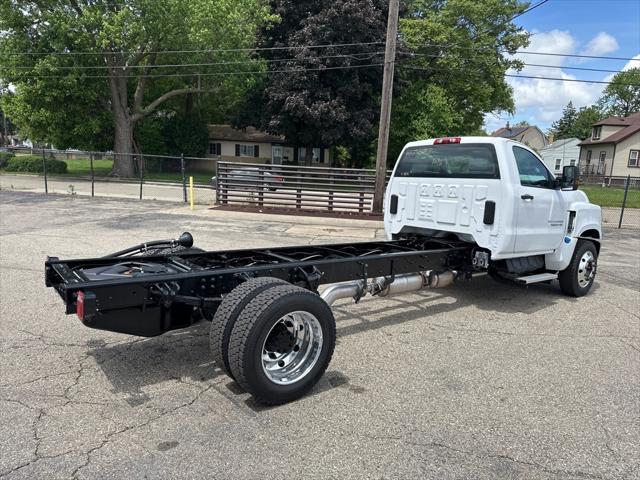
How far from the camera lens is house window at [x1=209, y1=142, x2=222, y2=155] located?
2073 inches

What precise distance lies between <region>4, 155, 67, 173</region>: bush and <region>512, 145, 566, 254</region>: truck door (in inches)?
1373

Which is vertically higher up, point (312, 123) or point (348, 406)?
point (312, 123)

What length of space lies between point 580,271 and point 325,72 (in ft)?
91.2

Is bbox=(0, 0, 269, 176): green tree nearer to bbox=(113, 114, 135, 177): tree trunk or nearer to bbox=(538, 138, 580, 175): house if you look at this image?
bbox=(113, 114, 135, 177): tree trunk

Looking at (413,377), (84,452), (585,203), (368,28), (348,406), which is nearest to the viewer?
(84,452)

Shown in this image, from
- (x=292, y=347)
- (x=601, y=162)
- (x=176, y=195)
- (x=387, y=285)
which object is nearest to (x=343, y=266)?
(x=387, y=285)

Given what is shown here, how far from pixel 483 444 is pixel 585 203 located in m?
5.34

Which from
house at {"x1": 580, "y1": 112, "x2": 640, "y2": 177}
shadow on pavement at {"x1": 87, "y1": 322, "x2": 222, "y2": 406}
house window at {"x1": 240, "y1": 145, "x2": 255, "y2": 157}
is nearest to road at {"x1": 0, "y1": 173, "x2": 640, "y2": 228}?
shadow on pavement at {"x1": 87, "y1": 322, "x2": 222, "y2": 406}

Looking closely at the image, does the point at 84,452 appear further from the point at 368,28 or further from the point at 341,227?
the point at 368,28

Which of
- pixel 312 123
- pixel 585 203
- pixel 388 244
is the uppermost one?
pixel 312 123

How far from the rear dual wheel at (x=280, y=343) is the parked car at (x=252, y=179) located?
1418cm

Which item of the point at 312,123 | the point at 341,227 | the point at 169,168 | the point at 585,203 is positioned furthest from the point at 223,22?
the point at 585,203

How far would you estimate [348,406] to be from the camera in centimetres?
381

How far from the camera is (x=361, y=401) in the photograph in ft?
12.8
